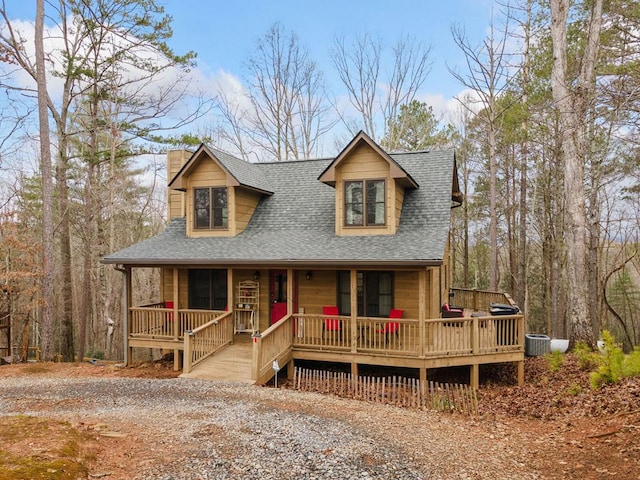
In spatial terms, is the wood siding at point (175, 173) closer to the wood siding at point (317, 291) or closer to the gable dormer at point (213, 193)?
the gable dormer at point (213, 193)

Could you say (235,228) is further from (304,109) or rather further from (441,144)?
(441,144)

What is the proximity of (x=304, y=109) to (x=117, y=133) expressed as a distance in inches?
486

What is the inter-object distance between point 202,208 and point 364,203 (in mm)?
5656

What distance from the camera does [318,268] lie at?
11.5 meters

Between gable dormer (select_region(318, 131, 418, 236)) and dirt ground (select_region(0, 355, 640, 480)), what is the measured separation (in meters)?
5.52

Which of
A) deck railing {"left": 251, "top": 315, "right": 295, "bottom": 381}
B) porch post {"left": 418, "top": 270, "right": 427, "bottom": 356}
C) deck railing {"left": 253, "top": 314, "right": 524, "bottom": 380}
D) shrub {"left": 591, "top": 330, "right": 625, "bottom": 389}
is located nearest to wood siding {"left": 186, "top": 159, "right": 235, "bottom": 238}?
deck railing {"left": 251, "top": 315, "right": 295, "bottom": 381}

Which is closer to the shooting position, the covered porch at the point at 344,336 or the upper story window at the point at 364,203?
Answer: the covered porch at the point at 344,336

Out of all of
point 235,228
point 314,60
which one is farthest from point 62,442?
point 314,60

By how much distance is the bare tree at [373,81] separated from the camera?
26.2 m

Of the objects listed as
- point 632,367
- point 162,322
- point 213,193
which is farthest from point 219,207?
point 632,367

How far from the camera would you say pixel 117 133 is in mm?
19078

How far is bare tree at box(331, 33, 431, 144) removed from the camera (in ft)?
85.9

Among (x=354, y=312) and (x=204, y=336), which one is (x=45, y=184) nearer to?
(x=204, y=336)

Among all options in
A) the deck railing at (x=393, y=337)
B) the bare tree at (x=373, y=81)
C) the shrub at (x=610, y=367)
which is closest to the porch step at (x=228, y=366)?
the deck railing at (x=393, y=337)
